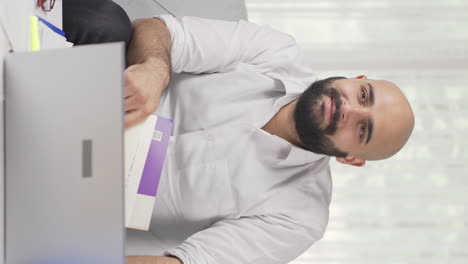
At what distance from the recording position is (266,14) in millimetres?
1733

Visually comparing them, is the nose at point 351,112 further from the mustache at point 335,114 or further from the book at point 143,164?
the book at point 143,164

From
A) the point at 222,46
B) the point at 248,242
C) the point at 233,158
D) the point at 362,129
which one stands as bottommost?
the point at 248,242

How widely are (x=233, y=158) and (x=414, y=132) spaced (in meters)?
0.75

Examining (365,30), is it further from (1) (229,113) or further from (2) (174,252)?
(2) (174,252)

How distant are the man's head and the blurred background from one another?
1.51 feet

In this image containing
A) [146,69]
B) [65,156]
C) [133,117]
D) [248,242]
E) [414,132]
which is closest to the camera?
[65,156]

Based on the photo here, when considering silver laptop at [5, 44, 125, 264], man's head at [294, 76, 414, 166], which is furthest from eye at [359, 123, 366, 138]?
silver laptop at [5, 44, 125, 264]

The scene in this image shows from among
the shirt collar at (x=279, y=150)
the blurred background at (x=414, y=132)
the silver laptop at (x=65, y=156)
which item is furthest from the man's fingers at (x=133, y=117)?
the blurred background at (x=414, y=132)

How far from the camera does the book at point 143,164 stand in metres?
0.77

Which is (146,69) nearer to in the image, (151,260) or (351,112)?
(151,260)

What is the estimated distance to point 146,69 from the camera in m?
0.98

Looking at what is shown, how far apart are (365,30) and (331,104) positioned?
65 cm

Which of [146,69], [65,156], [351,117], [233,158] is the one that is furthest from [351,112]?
[65,156]

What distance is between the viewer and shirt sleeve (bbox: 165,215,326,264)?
1.09 m
